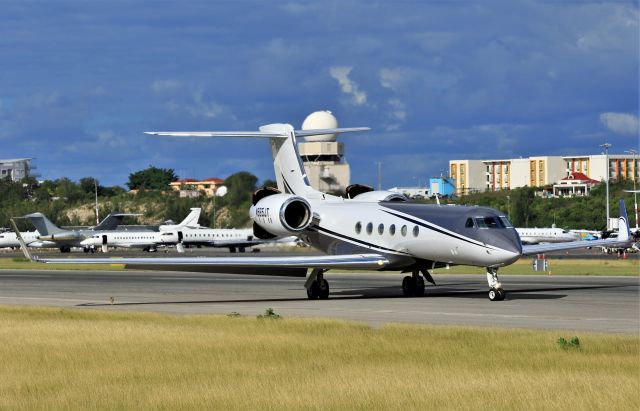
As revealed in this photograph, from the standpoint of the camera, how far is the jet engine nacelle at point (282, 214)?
35531 mm

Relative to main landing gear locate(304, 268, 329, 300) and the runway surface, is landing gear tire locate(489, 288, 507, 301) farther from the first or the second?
main landing gear locate(304, 268, 329, 300)

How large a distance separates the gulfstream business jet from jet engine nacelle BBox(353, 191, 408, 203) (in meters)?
0.03

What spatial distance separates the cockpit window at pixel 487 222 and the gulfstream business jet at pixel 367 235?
29 mm

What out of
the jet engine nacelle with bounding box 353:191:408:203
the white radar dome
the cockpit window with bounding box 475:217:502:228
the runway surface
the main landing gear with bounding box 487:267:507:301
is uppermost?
the white radar dome

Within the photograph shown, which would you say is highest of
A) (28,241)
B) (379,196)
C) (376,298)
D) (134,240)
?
(379,196)

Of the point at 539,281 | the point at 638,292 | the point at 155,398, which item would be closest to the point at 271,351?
the point at 155,398

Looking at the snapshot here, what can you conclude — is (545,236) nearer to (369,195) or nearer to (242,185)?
(242,185)

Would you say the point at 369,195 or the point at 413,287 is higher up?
the point at 369,195

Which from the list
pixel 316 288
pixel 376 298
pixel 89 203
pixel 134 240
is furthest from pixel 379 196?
pixel 89 203

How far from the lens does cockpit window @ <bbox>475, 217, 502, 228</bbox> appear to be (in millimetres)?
31816

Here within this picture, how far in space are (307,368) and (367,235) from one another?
18.2 m

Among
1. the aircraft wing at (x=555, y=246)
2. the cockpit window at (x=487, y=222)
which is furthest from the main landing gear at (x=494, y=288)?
the cockpit window at (x=487, y=222)

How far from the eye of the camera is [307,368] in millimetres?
17203

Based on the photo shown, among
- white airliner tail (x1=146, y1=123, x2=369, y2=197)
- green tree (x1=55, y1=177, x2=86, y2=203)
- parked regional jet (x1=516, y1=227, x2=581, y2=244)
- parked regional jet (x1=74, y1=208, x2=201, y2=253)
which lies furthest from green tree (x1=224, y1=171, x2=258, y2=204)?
white airliner tail (x1=146, y1=123, x2=369, y2=197)
